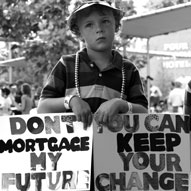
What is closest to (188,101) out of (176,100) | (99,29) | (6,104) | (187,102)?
(187,102)

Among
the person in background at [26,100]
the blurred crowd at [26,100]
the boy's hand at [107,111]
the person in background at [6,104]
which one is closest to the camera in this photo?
the boy's hand at [107,111]

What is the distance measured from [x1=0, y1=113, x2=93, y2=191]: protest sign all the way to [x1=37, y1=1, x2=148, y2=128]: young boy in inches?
3.7

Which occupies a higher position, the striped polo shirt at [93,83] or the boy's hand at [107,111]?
the striped polo shirt at [93,83]

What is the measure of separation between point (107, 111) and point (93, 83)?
0.83ft

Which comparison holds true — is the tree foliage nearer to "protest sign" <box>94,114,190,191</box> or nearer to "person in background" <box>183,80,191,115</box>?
"person in background" <box>183,80,191,115</box>

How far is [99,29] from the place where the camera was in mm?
2385

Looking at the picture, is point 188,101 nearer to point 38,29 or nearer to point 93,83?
point 93,83

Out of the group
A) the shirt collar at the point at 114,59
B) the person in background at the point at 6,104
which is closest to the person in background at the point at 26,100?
the person in background at the point at 6,104

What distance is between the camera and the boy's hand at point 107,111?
220cm

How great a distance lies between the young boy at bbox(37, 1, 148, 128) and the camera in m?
2.40

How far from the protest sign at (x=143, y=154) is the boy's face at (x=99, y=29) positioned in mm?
345

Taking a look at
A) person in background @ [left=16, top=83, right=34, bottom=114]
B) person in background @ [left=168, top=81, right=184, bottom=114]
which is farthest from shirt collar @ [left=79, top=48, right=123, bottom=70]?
person in background @ [left=168, top=81, right=184, bottom=114]

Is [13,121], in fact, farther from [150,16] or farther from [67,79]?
[150,16]

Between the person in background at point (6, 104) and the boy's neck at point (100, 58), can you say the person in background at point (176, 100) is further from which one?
the boy's neck at point (100, 58)
